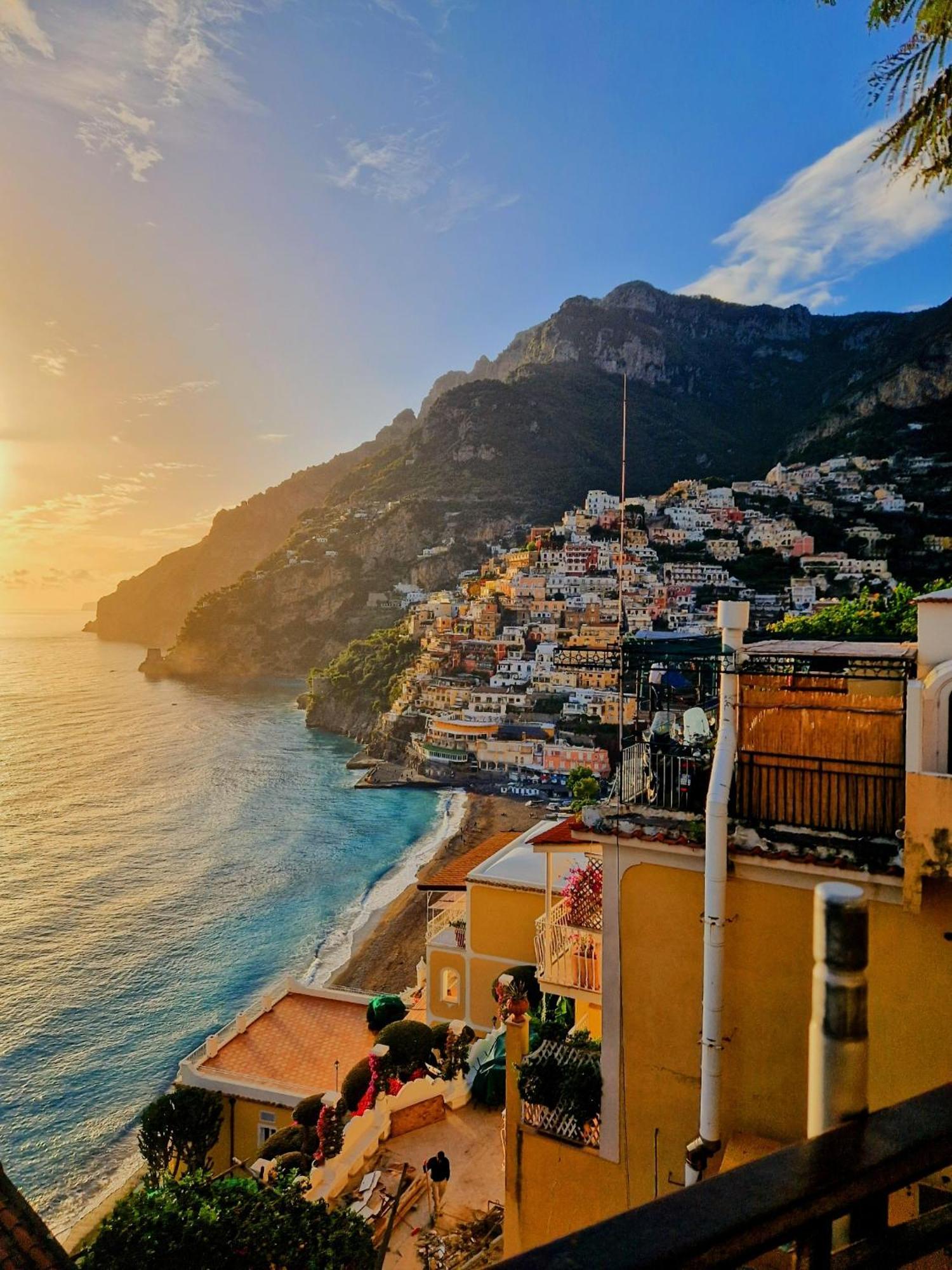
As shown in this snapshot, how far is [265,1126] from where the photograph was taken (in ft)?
36.6

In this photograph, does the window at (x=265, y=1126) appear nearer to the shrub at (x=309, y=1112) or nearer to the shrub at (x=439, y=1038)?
the shrub at (x=309, y=1112)

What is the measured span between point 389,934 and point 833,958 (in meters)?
22.4

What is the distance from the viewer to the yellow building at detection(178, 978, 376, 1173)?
11148mm

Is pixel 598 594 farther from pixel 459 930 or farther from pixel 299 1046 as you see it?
pixel 299 1046

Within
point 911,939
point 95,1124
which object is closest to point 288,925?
point 95,1124

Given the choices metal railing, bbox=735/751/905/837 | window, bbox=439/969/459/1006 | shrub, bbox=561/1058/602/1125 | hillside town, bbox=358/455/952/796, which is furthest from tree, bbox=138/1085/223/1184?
hillside town, bbox=358/455/952/796

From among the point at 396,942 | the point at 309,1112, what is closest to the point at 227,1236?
the point at 309,1112

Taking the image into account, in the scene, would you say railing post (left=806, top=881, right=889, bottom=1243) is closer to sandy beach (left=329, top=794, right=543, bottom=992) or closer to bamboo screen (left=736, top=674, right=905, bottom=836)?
bamboo screen (left=736, top=674, right=905, bottom=836)

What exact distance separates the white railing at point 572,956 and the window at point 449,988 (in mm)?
6461

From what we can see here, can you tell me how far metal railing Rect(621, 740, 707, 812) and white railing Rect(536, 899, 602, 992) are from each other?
1890 millimetres

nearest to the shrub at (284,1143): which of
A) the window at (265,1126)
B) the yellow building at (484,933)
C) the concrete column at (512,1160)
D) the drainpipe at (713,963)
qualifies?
the window at (265,1126)

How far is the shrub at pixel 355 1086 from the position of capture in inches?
386

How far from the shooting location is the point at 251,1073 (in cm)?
1189

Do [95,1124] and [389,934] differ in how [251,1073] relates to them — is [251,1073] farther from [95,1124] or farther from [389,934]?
[389,934]
